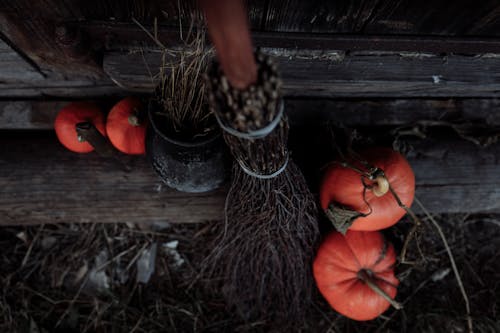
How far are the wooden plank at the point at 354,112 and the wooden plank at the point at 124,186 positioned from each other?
0.30 ft

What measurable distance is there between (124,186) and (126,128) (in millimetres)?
243

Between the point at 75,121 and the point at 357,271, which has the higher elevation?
the point at 75,121

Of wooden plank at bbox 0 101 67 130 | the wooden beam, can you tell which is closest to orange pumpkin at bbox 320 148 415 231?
the wooden beam

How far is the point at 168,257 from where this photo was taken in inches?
76.8

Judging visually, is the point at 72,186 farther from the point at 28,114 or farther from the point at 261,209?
the point at 261,209

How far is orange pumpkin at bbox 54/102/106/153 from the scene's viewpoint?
1.38m

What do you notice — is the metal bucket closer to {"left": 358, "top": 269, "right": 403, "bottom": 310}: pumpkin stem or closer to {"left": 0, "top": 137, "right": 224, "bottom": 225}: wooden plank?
{"left": 0, "top": 137, "right": 224, "bottom": 225}: wooden plank

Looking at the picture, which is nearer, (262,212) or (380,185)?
(380,185)

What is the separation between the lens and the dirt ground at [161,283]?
182 cm

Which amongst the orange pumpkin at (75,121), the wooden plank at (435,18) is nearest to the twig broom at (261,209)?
the wooden plank at (435,18)

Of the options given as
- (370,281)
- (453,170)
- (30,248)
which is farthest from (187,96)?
(30,248)

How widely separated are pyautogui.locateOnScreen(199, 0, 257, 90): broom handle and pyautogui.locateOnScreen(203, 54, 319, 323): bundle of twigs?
0.06 m

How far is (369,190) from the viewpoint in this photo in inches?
47.8

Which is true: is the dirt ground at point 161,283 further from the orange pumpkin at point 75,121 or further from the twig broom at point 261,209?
the orange pumpkin at point 75,121
